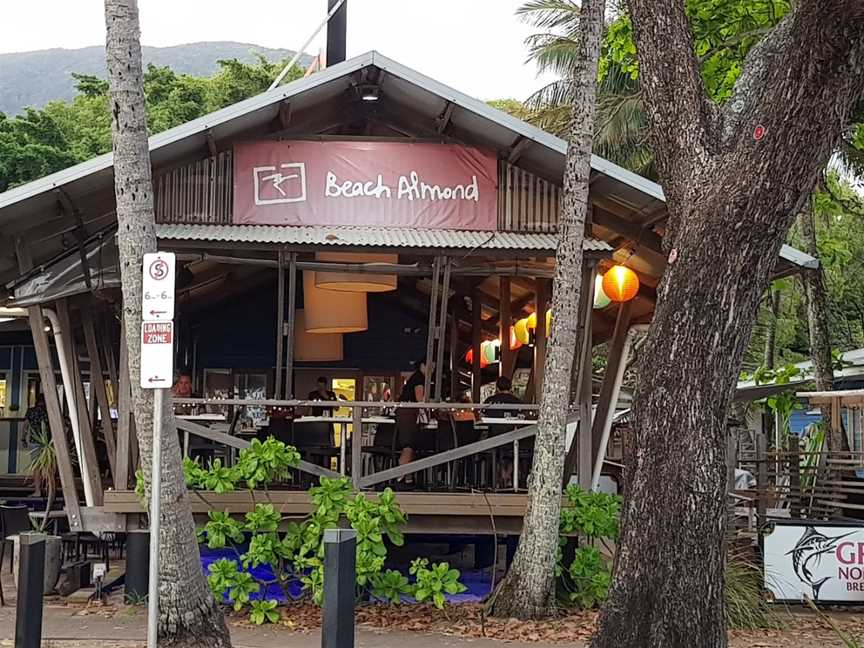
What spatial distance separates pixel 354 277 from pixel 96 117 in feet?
94.1

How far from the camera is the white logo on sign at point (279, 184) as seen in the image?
1176 centimetres

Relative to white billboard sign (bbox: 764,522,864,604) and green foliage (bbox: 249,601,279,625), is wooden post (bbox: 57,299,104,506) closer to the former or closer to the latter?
green foliage (bbox: 249,601,279,625)

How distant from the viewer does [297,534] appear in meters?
10.3

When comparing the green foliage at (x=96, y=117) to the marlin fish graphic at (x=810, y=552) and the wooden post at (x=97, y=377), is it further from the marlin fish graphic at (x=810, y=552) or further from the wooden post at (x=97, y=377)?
the marlin fish graphic at (x=810, y=552)

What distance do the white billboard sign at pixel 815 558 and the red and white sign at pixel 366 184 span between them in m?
4.42

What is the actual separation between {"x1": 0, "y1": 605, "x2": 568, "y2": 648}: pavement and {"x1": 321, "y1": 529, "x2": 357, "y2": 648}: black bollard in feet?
10.3

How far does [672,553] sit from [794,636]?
10.4ft

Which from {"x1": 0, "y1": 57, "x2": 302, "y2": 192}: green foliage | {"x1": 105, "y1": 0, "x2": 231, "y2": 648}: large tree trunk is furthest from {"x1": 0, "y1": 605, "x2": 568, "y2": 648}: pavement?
{"x1": 0, "y1": 57, "x2": 302, "y2": 192}: green foliage

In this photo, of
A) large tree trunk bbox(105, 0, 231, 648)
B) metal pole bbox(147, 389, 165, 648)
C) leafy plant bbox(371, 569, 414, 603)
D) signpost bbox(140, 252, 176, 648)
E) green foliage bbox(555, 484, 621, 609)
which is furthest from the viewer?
green foliage bbox(555, 484, 621, 609)

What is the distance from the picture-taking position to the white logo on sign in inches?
463

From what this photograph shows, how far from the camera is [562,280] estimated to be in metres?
9.92

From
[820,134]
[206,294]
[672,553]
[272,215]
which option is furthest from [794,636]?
[206,294]

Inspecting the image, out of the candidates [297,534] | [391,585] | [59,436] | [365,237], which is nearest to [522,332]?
[365,237]

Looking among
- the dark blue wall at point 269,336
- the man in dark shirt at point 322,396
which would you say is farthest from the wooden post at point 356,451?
the dark blue wall at point 269,336
